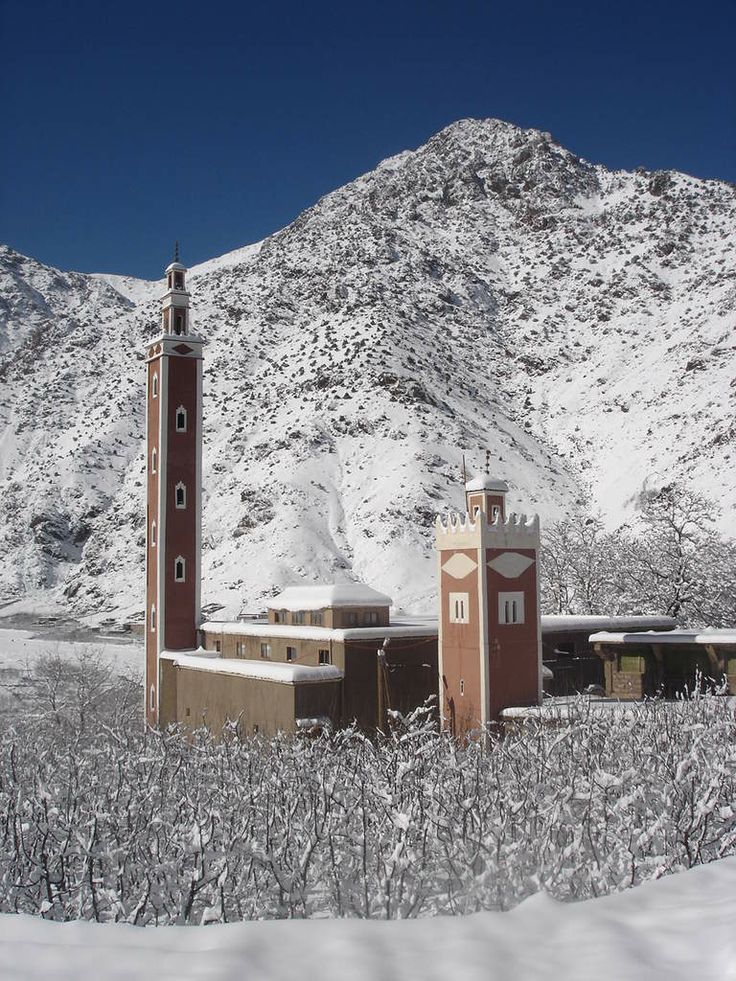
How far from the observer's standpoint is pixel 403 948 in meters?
4.42

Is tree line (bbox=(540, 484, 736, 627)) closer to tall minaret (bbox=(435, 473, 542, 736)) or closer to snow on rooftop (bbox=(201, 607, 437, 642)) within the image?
snow on rooftop (bbox=(201, 607, 437, 642))

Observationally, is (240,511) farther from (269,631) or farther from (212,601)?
(269,631)

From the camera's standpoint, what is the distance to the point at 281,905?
720 centimetres

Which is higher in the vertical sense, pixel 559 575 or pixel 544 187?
pixel 544 187

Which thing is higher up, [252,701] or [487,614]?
[487,614]

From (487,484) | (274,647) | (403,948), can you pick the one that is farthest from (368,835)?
(274,647)

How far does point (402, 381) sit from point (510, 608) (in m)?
58.0

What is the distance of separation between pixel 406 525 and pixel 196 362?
2840 centimetres

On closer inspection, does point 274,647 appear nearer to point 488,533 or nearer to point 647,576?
point 488,533

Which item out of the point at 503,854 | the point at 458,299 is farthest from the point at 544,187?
the point at 503,854

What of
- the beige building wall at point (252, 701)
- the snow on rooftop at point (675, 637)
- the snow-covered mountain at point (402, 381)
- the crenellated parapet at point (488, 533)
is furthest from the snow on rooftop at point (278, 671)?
the snow-covered mountain at point (402, 381)

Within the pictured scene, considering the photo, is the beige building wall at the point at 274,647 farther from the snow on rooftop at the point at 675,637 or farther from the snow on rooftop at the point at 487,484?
the snow on rooftop at the point at 675,637

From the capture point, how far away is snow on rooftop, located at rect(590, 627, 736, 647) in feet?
91.7

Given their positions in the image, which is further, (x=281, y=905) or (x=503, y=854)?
(x=503, y=854)
